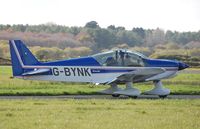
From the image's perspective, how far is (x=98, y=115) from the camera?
15359mm

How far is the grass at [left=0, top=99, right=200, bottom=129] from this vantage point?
13.3 m

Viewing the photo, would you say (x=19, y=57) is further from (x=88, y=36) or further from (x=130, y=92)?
(x=88, y=36)

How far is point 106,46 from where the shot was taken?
143125 mm

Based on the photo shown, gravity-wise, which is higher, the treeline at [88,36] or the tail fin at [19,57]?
the treeline at [88,36]

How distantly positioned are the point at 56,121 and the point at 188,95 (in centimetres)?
1326

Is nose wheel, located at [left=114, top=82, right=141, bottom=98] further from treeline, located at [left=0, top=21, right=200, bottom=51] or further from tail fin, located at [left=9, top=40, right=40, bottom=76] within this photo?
treeline, located at [left=0, top=21, right=200, bottom=51]

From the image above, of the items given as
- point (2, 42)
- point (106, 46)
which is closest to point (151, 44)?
point (106, 46)

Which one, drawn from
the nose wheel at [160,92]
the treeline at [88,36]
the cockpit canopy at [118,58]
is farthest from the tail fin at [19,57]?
the treeline at [88,36]

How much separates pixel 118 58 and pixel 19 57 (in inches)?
186

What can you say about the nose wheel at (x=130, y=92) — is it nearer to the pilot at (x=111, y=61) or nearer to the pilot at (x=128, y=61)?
the pilot at (x=128, y=61)

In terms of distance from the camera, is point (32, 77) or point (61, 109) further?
point (32, 77)

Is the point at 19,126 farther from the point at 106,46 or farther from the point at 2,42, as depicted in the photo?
the point at 106,46

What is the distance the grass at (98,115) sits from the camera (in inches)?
522

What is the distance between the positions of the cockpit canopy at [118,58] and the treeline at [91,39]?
218 feet
